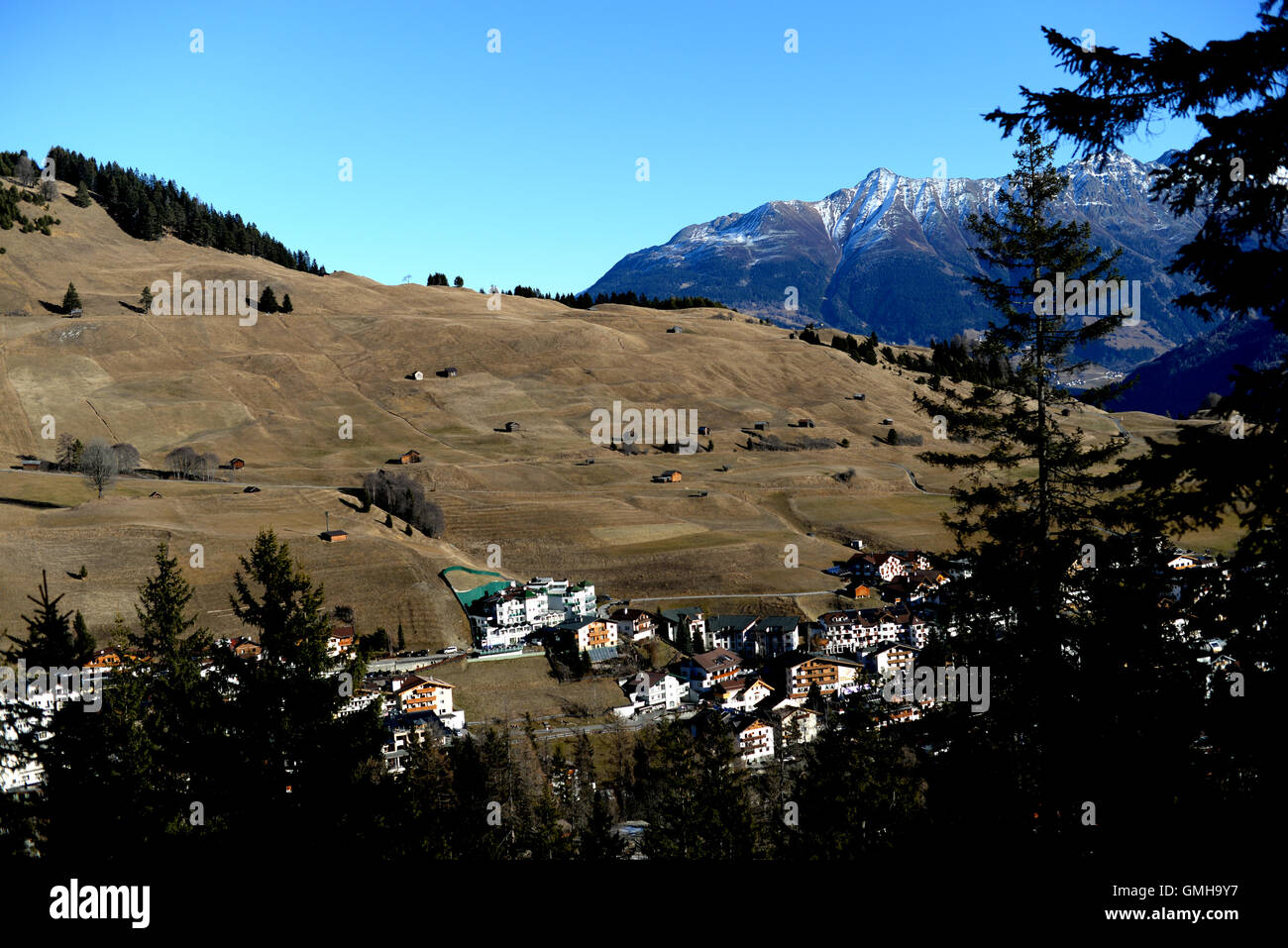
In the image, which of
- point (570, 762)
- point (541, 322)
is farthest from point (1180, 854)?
point (541, 322)

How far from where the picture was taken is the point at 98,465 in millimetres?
88062

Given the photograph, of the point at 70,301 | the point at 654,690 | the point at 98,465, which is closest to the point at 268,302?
the point at 70,301

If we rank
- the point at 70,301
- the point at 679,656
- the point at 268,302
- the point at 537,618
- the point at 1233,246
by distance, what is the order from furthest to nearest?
the point at 268,302, the point at 70,301, the point at 537,618, the point at 679,656, the point at 1233,246

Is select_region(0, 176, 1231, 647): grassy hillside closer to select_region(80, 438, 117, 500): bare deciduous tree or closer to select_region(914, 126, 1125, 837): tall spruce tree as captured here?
select_region(80, 438, 117, 500): bare deciduous tree

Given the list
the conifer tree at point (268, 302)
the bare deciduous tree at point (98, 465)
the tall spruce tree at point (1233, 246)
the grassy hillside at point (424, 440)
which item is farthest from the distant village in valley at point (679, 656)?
the conifer tree at point (268, 302)

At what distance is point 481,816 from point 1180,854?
1220 inches

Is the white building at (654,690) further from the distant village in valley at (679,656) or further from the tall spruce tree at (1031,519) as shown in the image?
the tall spruce tree at (1031,519)

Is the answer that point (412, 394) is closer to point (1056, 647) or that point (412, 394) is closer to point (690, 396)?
point (690, 396)

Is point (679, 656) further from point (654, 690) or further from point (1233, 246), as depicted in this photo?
point (1233, 246)

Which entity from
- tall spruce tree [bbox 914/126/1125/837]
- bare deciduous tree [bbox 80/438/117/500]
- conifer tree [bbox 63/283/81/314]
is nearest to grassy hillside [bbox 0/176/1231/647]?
bare deciduous tree [bbox 80/438/117/500]

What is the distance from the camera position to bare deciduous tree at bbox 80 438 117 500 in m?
88.0

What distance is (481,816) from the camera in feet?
109

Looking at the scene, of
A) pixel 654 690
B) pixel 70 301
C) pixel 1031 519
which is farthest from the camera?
pixel 70 301
